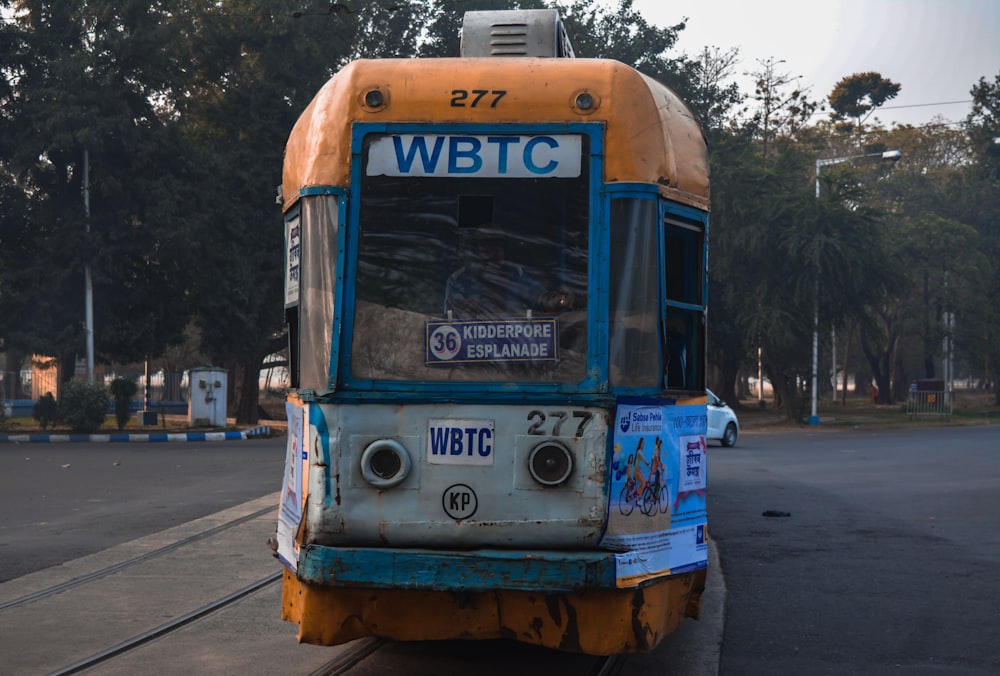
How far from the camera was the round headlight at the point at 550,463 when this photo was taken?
18.2 ft

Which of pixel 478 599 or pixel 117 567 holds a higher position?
pixel 478 599

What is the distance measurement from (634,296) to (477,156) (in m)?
0.96

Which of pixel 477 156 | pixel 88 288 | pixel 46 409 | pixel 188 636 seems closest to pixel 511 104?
pixel 477 156

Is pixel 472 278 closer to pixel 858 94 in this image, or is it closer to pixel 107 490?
pixel 107 490

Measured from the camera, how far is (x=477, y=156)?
5766 millimetres

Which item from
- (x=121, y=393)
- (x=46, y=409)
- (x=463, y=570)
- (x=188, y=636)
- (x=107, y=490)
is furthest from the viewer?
(x=121, y=393)

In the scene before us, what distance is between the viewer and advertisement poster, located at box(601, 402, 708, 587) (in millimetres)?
5543

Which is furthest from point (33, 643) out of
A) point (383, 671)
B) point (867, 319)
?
point (867, 319)

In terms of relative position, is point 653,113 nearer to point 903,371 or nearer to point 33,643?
point 33,643

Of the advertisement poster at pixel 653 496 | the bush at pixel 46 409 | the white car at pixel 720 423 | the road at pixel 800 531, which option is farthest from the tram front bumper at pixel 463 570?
the bush at pixel 46 409

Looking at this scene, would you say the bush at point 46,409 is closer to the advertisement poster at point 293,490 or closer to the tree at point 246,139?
the tree at point 246,139

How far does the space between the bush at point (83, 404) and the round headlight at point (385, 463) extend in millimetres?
25815

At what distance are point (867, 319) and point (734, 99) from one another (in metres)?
17.9

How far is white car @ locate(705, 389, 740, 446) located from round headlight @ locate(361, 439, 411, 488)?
21709 millimetres
